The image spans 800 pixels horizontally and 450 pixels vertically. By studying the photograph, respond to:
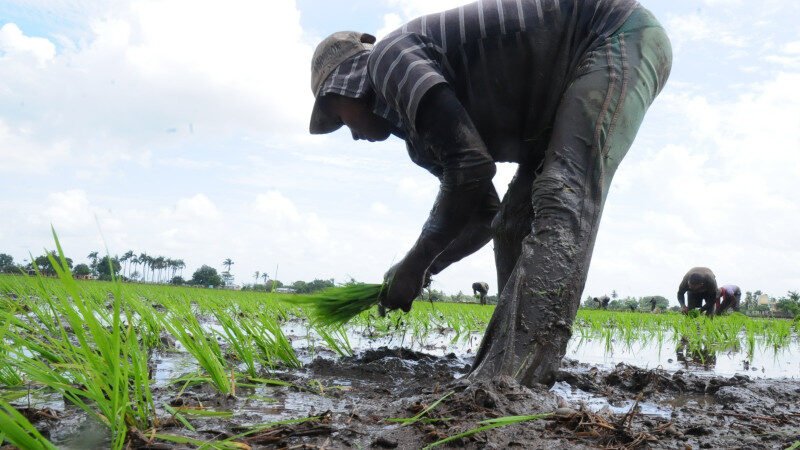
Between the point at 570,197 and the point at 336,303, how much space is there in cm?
179

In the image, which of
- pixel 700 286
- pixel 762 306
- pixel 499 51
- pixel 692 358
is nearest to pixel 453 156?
pixel 499 51

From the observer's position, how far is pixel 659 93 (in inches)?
89.7

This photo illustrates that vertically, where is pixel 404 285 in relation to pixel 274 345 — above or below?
above

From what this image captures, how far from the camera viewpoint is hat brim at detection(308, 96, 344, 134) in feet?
8.66

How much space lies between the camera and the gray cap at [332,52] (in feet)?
8.16

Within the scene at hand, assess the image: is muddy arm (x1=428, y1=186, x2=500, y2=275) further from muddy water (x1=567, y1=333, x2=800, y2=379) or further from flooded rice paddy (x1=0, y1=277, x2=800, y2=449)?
muddy water (x1=567, y1=333, x2=800, y2=379)

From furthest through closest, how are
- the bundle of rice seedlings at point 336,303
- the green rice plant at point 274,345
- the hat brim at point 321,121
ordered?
the bundle of rice seedlings at point 336,303 < the hat brim at point 321,121 < the green rice plant at point 274,345

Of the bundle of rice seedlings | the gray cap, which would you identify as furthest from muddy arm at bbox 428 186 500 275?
the gray cap

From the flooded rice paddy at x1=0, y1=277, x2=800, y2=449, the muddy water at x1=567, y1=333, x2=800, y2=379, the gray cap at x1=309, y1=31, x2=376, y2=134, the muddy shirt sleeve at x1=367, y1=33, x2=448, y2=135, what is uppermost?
the gray cap at x1=309, y1=31, x2=376, y2=134

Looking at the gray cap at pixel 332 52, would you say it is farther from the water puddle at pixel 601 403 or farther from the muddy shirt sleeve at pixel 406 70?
the water puddle at pixel 601 403

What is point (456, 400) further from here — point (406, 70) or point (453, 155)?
point (406, 70)

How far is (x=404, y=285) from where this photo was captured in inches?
102

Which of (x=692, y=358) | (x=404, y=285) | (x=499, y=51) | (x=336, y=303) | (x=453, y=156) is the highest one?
(x=499, y=51)

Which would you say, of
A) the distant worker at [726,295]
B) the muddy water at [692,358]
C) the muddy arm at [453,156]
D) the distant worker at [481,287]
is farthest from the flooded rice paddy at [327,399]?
the distant worker at [481,287]
